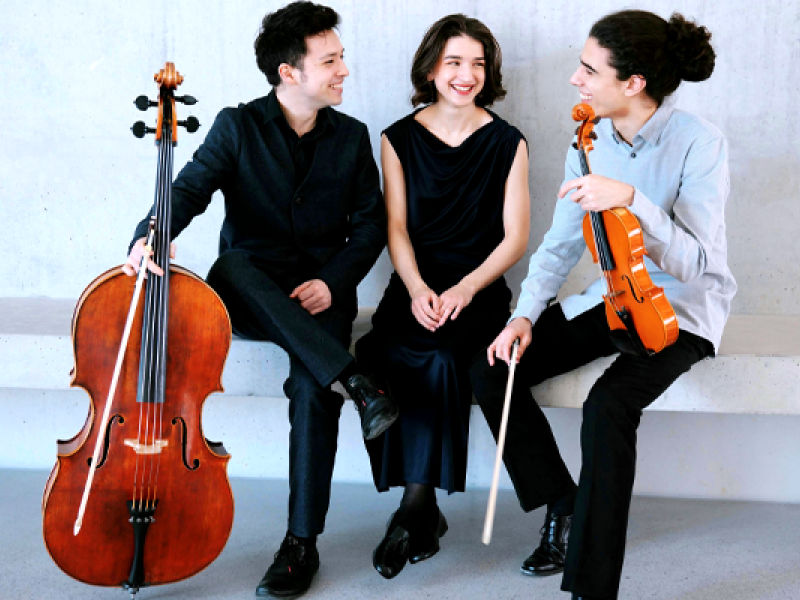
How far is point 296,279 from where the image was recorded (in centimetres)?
249

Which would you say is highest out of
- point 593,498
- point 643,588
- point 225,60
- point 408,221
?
point 225,60

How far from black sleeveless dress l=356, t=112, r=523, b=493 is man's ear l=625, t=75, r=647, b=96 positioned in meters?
0.53

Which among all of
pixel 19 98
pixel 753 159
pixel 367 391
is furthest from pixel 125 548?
pixel 753 159

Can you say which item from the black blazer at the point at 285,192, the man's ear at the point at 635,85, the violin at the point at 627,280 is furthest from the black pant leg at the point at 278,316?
the man's ear at the point at 635,85

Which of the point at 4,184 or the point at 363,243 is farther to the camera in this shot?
the point at 4,184

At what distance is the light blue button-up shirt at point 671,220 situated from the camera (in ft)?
6.34

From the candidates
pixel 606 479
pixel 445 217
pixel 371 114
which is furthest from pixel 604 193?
pixel 371 114

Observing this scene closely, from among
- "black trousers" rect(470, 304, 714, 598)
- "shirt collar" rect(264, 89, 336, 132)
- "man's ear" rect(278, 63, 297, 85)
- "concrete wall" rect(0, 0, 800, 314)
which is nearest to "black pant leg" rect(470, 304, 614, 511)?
"black trousers" rect(470, 304, 714, 598)

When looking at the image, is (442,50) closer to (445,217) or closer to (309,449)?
(445,217)

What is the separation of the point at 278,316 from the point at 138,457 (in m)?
0.50

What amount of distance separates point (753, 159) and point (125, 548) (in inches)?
87.4

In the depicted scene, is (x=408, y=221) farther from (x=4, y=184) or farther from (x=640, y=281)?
(x=4, y=184)

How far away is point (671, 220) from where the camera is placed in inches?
76.7

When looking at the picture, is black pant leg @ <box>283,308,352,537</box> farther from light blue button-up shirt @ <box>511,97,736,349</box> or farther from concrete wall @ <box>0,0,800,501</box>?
concrete wall @ <box>0,0,800,501</box>
